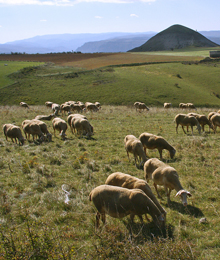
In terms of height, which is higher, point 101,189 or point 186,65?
Result: point 186,65

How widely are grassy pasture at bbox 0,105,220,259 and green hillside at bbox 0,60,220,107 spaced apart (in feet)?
118

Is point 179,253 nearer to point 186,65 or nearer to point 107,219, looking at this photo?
point 107,219

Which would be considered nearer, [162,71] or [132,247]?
[132,247]

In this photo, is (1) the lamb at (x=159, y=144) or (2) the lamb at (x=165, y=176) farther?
(1) the lamb at (x=159, y=144)

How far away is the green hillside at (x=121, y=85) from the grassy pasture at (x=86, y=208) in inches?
1419

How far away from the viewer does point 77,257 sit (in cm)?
547

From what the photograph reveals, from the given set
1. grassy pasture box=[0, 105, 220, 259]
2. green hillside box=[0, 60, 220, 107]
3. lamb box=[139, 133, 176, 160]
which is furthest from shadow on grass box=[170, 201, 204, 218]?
green hillside box=[0, 60, 220, 107]

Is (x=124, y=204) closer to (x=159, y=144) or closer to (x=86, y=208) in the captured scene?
(x=86, y=208)

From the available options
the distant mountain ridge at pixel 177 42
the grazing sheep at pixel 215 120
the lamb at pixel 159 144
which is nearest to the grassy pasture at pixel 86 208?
the lamb at pixel 159 144

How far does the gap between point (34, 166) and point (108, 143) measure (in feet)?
20.2

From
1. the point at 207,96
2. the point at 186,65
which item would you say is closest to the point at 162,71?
the point at 186,65

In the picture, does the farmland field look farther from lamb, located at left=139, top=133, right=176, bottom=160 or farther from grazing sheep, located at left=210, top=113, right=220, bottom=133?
grazing sheep, located at left=210, top=113, right=220, bottom=133

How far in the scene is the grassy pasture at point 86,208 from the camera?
5.33 metres

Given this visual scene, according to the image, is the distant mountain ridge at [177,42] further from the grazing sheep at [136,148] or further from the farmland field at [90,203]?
the grazing sheep at [136,148]
